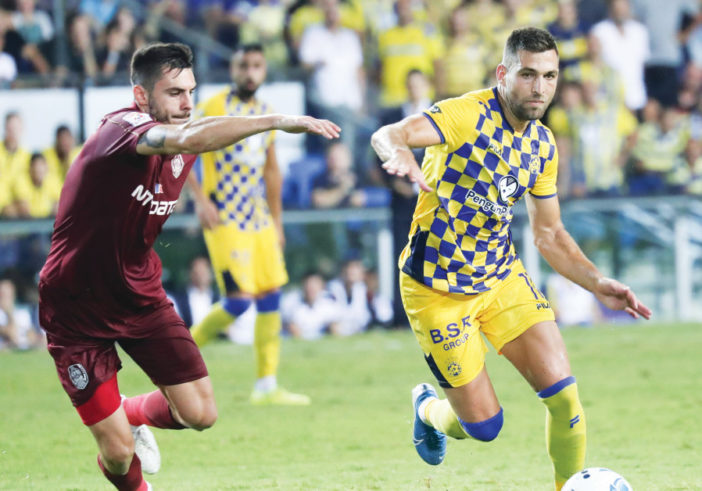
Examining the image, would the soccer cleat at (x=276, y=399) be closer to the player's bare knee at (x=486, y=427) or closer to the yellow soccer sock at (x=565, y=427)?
the player's bare knee at (x=486, y=427)

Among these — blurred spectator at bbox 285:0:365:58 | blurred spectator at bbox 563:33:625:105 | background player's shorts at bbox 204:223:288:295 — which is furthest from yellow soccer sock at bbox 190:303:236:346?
blurred spectator at bbox 563:33:625:105

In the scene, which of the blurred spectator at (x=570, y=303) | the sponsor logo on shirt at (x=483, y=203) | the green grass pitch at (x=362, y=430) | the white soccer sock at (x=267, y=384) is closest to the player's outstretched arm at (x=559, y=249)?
the sponsor logo on shirt at (x=483, y=203)

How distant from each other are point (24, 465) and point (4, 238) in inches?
253

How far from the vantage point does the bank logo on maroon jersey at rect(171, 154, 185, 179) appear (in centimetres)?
586

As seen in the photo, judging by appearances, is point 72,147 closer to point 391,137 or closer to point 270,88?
point 270,88

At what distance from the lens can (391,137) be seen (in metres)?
5.36

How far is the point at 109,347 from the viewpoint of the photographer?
5973 mm

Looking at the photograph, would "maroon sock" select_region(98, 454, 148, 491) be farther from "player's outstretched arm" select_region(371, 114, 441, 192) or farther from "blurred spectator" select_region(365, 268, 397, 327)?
"blurred spectator" select_region(365, 268, 397, 327)

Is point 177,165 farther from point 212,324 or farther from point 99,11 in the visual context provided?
point 99,11

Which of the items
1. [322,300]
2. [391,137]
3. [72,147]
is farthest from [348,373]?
[391,137]

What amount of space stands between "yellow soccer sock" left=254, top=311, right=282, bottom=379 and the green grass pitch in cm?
39

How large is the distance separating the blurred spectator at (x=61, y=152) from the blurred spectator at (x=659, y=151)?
7.10 metres

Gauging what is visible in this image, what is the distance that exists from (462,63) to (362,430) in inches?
294

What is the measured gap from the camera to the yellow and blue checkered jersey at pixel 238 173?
9867 mm
